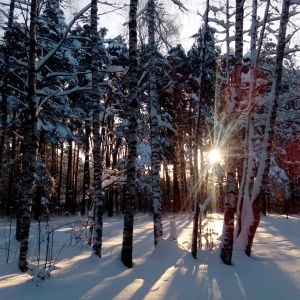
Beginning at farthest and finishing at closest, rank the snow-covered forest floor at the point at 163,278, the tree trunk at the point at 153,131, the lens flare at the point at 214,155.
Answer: the tree trunk at the point at 153,131 < the lens flare at the point at 214,155 < the snow-covered forest floor at the point at 163,278

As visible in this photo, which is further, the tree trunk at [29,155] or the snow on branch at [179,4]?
the snow on branch at [179,4]

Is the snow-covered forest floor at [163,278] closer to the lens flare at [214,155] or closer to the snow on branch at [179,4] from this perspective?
the lens flare at [214,155]

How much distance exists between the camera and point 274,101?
309 inches

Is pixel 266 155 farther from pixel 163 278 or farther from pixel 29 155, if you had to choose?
pixel 29 155

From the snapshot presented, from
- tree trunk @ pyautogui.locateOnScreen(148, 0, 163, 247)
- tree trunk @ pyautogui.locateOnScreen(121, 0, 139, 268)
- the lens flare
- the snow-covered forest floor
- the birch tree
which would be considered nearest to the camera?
the snow-covered forest floor

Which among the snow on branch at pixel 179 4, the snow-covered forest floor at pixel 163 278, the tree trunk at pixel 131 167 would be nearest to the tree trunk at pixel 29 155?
the snow-covered forest floor at pixel 163 278

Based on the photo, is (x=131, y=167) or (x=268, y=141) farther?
(x=268, y=141)

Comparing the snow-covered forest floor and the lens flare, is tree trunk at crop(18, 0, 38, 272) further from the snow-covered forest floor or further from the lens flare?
the lens flare

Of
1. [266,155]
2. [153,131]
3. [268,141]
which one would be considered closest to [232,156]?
[266,155]

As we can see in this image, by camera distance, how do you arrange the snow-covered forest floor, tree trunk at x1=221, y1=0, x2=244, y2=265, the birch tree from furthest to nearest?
the birch tree, tree trunk at x1=221, y1=0, x2=244, y2=265, the snow-covered forest floor

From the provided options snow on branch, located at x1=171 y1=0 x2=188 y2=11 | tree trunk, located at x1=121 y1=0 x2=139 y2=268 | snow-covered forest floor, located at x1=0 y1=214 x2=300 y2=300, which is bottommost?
snow-covered forest floor, located at x1=0 y1=214 x2=300 y2=300

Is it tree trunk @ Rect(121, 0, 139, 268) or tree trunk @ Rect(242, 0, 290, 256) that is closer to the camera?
tree trunk @ Rect(121, 0, 139, 268)

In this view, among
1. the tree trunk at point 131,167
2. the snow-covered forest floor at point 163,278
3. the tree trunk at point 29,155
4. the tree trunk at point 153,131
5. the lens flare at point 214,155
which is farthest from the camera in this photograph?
the tree trunk at point 153,131

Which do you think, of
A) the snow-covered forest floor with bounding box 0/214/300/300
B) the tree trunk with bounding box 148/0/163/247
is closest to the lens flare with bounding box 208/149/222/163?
the tree trunk with bounding box 148/0/163/247
